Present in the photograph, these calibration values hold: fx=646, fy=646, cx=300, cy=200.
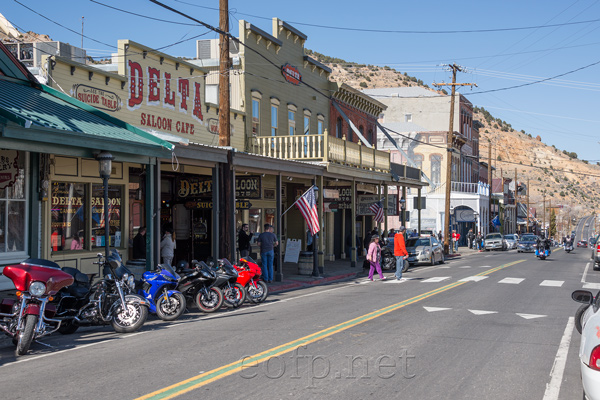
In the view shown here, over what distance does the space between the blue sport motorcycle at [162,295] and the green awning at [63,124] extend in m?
3.06

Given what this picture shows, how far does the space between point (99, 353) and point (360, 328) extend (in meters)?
4.36

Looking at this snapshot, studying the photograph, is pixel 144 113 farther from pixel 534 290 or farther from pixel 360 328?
pixel 534 290

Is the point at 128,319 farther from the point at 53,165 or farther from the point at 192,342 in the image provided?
the point at 53,165

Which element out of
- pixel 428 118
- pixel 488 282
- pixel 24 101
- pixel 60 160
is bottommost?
pixel 488 282

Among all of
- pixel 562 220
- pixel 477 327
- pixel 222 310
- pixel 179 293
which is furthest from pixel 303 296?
pixel 562 220

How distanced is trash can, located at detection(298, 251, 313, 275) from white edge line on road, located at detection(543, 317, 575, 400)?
40.1ft

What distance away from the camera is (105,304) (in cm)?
1101

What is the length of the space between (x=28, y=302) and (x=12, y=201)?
17.9 ft

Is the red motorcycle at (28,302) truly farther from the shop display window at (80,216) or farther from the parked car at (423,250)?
the parked car at (423,250)

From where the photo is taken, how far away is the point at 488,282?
20.9m

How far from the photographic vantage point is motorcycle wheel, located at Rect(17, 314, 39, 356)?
30.1ft

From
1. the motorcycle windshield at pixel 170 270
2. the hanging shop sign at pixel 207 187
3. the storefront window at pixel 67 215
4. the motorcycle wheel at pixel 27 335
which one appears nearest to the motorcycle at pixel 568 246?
the hanging shop sign at pixel 207 187

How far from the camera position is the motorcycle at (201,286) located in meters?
13.6

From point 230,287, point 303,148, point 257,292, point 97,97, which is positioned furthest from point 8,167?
point 303,148
